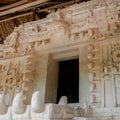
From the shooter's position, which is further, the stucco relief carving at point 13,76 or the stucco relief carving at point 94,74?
the stucco relief carving at point 13,76

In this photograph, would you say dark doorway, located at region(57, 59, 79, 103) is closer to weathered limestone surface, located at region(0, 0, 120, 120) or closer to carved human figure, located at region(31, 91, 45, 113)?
weathered limestone surface, located at region(0, 0, 120, 120)

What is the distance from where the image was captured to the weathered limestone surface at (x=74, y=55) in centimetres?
302

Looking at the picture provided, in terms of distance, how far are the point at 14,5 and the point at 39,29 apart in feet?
3.23

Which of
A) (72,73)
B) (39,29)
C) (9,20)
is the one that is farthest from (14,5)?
(72,73)

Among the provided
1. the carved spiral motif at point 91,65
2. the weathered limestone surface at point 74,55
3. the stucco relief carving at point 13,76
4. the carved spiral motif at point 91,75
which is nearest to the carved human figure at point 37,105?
the weathered limestone surface at point 74,55

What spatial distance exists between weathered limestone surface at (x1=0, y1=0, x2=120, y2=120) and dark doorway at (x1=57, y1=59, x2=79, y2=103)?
0.52 feet

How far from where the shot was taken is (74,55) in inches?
156

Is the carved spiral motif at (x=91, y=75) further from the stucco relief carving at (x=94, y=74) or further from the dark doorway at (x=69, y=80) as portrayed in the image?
the dark doorway at (x=69, y=80)

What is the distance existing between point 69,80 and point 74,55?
542mm

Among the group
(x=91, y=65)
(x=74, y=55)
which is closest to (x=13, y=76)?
(x=74, y=55)

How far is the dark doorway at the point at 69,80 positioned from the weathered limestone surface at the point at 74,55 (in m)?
0.16

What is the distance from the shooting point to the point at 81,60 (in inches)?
143

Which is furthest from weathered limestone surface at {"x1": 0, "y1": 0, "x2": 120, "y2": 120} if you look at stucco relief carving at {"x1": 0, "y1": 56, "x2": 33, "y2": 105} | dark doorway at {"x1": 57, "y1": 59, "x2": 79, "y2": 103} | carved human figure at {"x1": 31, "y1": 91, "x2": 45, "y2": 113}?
carved human figure at {"x1": 31, "y1": 91, "x2": 45, "y2": 113}

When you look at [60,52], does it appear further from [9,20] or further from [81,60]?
[9,20]
